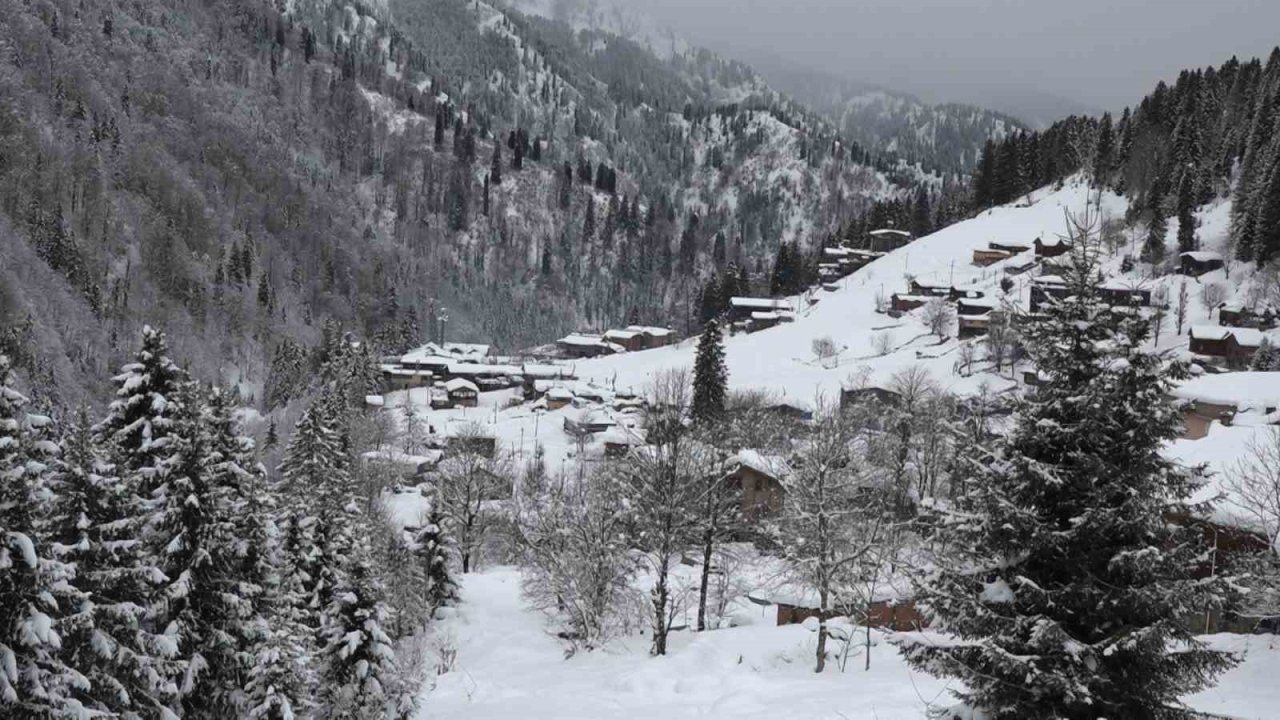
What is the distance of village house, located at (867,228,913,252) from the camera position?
437ft

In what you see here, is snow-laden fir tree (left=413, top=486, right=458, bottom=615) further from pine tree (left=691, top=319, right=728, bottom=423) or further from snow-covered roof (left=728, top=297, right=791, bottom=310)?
snow-covered roof (left=728, top=297, right=791, bottom=310)

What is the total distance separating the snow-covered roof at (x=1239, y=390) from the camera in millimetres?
45656

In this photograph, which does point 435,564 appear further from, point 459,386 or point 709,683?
point 459,386

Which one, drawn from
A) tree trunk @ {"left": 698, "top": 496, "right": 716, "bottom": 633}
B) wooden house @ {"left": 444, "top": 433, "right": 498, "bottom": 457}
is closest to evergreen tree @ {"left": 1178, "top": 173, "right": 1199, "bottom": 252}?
wooden house @ {"left": 444, "top": 433, "right": 498, "bottom": 457}

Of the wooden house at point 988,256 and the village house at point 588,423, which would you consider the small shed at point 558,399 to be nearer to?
the village house at point 588,423

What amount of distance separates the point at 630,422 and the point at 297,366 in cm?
6303

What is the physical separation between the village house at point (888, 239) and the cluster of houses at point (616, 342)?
38001 mm

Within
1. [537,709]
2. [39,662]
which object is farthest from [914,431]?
[39,662]

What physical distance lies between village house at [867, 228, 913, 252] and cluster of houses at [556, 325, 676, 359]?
38001mm

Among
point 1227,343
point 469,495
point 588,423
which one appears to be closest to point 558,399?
point 588,423

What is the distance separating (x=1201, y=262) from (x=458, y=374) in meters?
82.2

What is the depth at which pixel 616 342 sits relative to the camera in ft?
413

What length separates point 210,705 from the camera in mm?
15930

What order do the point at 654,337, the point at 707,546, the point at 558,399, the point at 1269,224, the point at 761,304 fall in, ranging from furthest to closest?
1. the point at 654,337
2. the point at 761,304
3. the point at 558,399
4. the point at 1269,224
5. the point at 707,546
